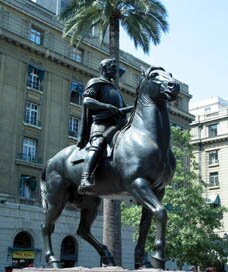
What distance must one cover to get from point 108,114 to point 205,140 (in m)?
60.8

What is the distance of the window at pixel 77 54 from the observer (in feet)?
154

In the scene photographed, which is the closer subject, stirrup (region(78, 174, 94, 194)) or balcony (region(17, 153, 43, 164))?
stirrup (region(78, 174, 94, 194))

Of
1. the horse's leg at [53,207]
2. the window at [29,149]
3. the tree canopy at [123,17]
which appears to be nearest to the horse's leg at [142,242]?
the horse's leg at [53,207]

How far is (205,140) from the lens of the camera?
6669 centimetres

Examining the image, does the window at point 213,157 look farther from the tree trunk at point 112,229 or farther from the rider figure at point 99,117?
the rider figure at point 99,117

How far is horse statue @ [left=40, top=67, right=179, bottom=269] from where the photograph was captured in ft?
20.5

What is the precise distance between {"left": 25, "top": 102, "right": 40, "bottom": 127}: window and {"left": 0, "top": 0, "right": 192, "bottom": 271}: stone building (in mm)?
88

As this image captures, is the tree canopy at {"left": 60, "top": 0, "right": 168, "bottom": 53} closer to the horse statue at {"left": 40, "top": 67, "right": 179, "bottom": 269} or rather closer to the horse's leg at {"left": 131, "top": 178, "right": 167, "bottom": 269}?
the horse statue at {"left": 40, "top": 67, "right": 179, "bottom": 269}

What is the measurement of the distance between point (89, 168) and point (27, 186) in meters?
33.7

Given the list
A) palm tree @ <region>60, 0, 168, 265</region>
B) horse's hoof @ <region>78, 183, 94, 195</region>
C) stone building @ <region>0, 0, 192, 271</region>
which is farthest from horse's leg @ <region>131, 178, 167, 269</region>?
stone building @ <region>0, 0, 192, 271</region>

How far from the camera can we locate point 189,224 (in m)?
30.6

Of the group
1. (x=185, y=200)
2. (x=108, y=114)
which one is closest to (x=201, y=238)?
(x=185, y=200)

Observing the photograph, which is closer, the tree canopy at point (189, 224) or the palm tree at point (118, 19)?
the palm tree at point (118, 19)

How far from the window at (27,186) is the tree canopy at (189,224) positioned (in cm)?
980
